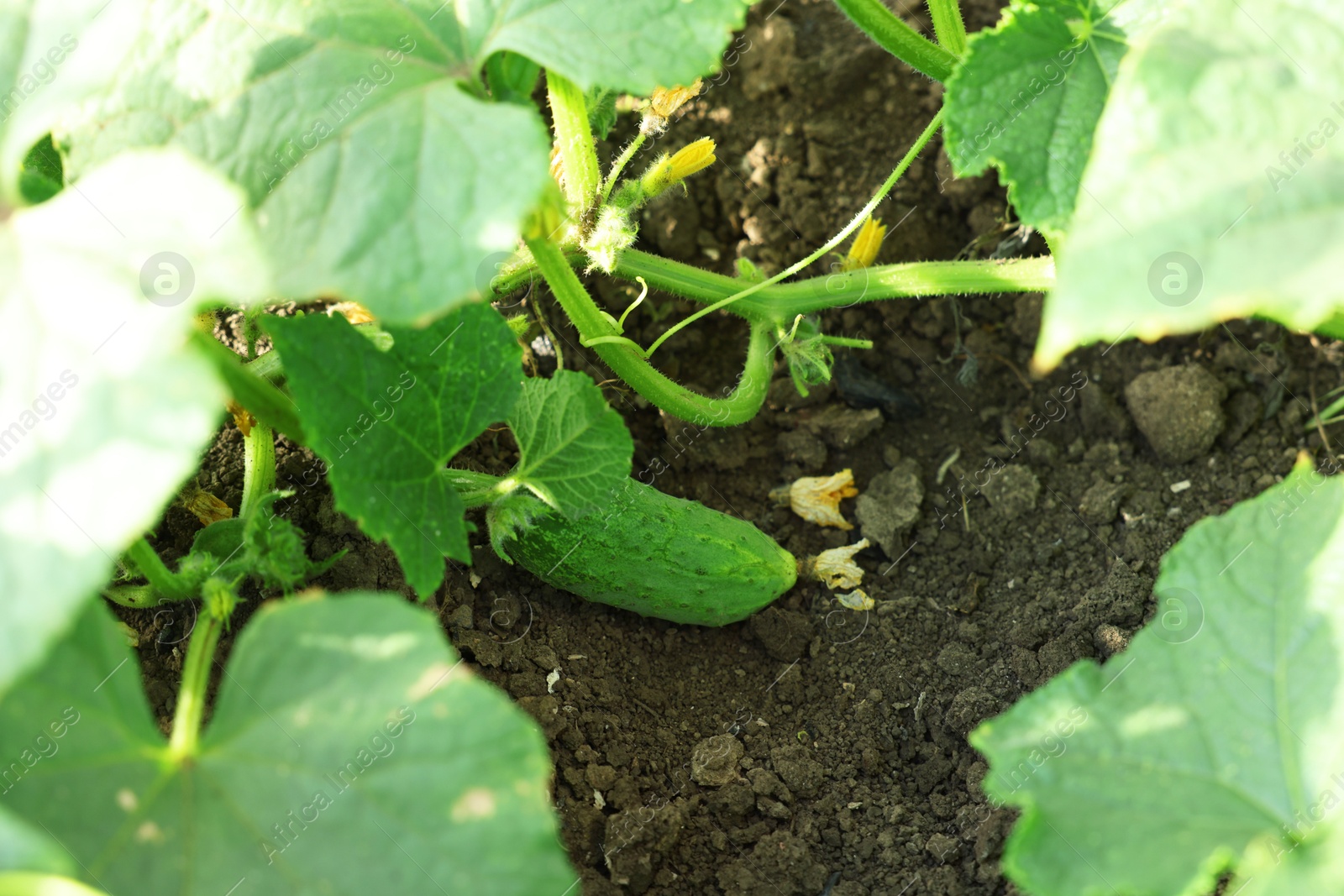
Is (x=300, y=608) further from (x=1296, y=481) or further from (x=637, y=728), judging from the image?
(x=1296, y=481)

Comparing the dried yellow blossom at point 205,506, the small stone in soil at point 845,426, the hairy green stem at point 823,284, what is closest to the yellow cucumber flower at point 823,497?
the small stone in soil at point 845,426

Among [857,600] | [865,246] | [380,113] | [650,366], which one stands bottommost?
[857,600]

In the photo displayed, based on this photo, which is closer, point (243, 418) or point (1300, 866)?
point (1300, 866)

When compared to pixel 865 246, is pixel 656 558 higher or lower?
lower

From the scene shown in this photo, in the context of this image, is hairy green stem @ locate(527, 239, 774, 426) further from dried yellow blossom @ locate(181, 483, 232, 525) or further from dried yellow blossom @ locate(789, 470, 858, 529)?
dried yellow blossom @ locate(181, 483, 232, 525)

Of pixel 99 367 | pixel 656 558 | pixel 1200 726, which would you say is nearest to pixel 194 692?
pixel 99 367

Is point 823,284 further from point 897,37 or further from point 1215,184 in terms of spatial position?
point 1215,184

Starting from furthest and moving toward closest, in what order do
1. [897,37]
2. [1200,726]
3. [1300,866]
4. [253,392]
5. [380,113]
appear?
[897,37] < [253,392] < [380,113] < [1200,726] < [1300,866]

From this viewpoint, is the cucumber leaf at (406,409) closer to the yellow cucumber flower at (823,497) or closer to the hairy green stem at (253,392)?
the hairy green stem at (253,392)
